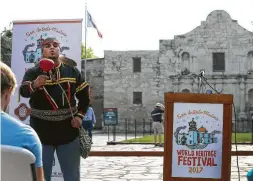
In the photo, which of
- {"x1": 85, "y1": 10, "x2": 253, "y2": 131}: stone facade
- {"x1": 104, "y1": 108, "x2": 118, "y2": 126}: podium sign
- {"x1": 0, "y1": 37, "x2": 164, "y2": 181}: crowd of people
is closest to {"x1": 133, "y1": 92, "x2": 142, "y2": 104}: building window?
{"x1": 85, "y1": 10, "x2": 253, "y2": 131}: stone facade

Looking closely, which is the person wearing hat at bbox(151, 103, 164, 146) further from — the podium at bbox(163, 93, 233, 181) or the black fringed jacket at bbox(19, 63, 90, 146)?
the black fringed jacket at bbox(19, 63, 90, 146)

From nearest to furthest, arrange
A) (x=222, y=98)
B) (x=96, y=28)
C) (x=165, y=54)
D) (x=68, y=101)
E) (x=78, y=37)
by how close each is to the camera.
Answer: (x=68, y=101) → (x=222, y=98) → (x=78, y=37) → (x=96, y=28) → (x=165, y=54)

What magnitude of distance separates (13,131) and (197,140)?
3.34 m

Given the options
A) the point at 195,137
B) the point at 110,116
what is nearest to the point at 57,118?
the point at 195,137

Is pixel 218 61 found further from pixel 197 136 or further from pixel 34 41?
pixel 197 136

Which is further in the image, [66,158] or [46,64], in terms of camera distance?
[66,158]

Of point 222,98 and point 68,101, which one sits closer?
point 68,101

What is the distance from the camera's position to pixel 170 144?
203 inches

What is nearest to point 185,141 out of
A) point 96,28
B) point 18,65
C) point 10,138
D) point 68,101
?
point 68,101

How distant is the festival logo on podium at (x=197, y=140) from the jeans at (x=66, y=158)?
1.38 metres

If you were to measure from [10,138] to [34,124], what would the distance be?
6.97ft

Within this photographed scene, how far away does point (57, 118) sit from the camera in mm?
4129

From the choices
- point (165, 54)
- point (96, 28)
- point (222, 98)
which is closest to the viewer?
point (222, 98)

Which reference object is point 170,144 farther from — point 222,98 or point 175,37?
point 175,37
